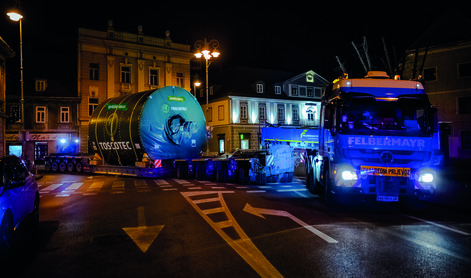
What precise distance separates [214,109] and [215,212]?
39813 mm

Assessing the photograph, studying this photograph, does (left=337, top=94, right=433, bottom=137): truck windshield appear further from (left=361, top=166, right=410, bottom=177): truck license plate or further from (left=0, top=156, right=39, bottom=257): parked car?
(left=0, top=156, right=39, bottom=257): parked car

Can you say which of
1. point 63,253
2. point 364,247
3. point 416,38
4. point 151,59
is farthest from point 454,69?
point 63,253

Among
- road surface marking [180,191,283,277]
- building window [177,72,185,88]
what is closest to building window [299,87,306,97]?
building window [177,72,185,88]

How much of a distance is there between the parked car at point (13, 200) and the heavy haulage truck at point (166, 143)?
32.1ft

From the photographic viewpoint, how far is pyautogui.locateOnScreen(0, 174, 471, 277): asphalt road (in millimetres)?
4945

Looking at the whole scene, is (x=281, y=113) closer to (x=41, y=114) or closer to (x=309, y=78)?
(x=309, y=78)

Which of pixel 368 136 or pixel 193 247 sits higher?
pixel 368 136

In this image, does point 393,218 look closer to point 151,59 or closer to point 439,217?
point 439,217

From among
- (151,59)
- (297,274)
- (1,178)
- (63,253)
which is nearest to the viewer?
(297,274)

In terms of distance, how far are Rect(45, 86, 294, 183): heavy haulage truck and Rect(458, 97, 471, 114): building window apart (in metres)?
24.2

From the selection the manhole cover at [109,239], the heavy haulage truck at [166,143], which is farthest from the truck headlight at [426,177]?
the heavy haulage truck at [166,143]

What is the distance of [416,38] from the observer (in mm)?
37219

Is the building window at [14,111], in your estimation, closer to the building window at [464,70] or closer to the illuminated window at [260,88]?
the illuminated window at [260,88]

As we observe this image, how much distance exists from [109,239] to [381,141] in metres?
6.58
